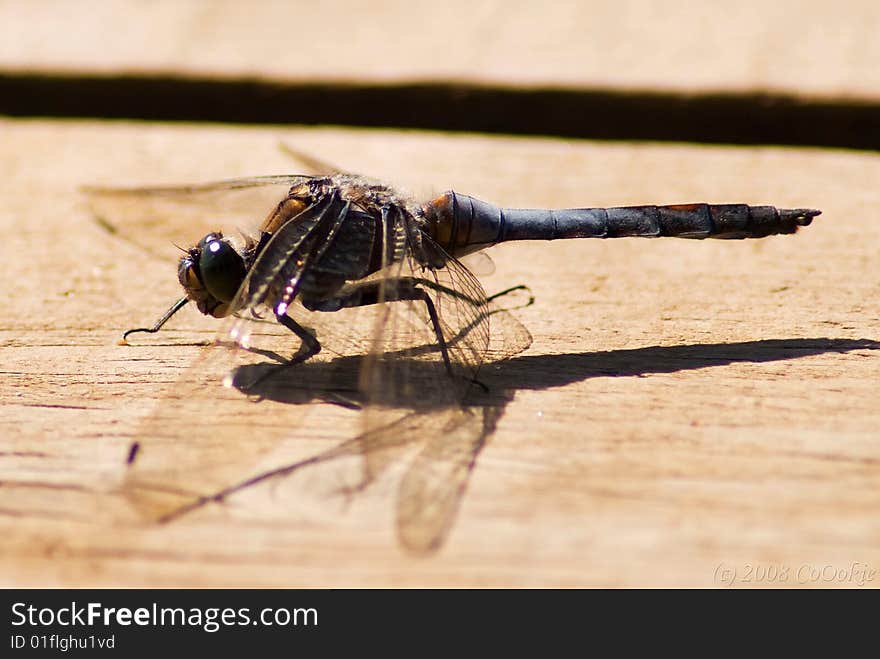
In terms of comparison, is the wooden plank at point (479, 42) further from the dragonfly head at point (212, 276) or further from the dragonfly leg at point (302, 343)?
the dragonfly leg at point (302, 343)

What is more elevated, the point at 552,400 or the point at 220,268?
the point at 220,268

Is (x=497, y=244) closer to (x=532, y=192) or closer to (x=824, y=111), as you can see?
(x=532, y=192)

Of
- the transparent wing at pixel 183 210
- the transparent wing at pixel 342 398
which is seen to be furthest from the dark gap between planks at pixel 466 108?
the transparent wing at pixel 342 398

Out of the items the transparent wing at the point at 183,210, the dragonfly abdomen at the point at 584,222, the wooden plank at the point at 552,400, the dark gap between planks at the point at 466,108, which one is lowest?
the wooden plank at the point at 552,400

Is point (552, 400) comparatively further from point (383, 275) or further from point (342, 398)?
point (383, 275)

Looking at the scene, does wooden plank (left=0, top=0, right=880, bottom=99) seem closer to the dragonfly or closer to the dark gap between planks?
the dark gap between planks

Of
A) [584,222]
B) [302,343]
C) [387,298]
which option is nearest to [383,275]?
[387,298]
